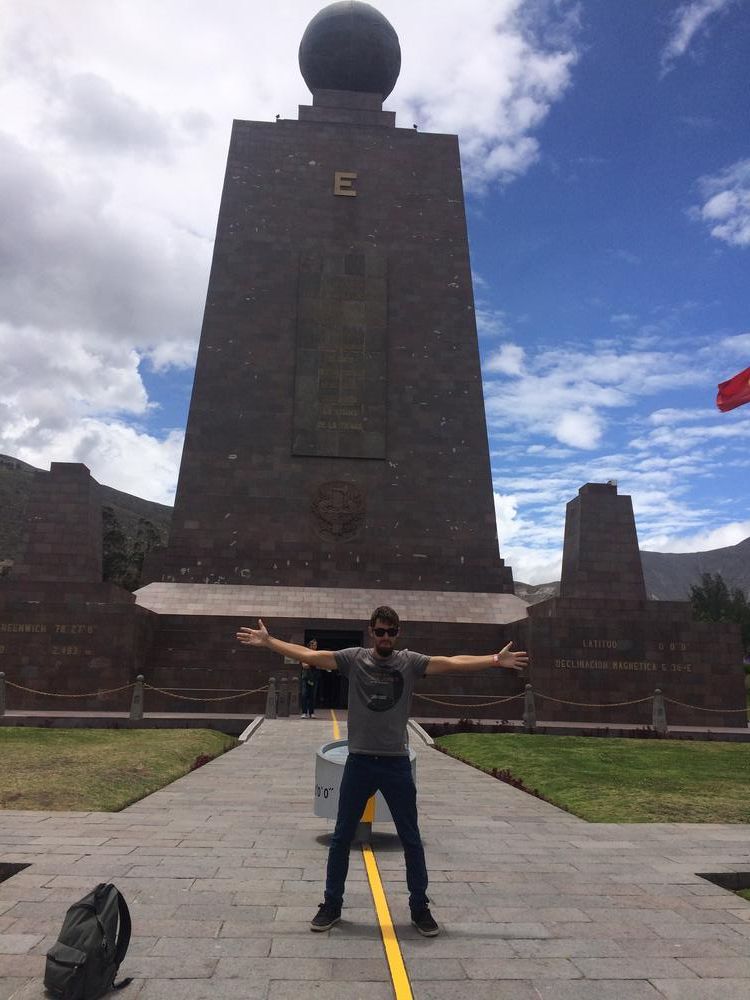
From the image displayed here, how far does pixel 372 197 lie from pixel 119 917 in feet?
101

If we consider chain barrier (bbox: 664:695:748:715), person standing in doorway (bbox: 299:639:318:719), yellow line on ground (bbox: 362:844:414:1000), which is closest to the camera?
yellow line on ground (bbox: 362:844:414:1000)

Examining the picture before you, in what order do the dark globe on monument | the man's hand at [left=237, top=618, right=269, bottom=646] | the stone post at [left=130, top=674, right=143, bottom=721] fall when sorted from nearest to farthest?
the man's hand at [left=237, top=618, right=269, bottom=646] < the stone post at [left=130, top=674, right=143, bottom=721] < the dark globe on monument

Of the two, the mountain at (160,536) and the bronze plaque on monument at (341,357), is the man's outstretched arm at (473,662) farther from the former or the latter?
the bronze plaque on monument at (341,357)

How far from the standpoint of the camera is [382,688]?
4.88m

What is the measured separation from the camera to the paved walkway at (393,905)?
153 inches

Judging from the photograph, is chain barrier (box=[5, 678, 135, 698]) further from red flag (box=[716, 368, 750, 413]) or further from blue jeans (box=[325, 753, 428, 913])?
blue jeans (box=[325, 753, 428, 913])

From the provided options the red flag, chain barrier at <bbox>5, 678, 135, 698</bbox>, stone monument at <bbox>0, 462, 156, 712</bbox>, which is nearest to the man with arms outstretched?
the red flag

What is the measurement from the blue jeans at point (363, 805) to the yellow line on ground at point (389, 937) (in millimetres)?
261

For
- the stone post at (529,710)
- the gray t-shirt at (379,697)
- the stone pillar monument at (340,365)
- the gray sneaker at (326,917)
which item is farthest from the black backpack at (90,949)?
the stone pillar monument at (340,365)

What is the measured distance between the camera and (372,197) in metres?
31.1

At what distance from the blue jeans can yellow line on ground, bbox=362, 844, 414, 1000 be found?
26 cm

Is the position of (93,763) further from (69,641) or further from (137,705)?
(69,641)

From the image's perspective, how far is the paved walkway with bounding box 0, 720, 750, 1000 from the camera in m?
3.88

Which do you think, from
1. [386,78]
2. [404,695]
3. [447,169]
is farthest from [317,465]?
[404,695]
